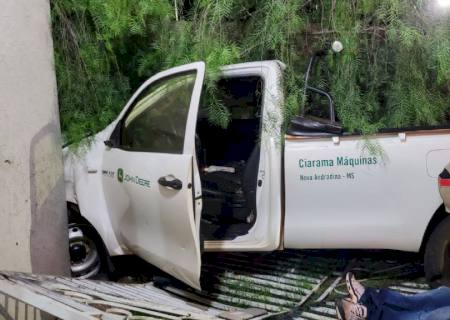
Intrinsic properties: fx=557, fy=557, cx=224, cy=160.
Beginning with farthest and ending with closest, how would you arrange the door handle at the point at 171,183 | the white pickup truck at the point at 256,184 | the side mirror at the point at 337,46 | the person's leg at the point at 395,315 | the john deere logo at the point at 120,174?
the john deere logo at the point at 120,174 → the side mirror at the point at 337,46 → the white pickup truck at the point at 256,184 → the door handle at the point at 171,183 → the person's leg at the point at 395,315

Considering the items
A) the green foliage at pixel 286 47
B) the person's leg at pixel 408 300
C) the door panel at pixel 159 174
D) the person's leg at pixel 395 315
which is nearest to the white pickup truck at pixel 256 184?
the door panel at pixel 159 174

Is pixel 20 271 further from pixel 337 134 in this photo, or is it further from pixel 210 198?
pixel 337 134

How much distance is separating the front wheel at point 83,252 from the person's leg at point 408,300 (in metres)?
2.16

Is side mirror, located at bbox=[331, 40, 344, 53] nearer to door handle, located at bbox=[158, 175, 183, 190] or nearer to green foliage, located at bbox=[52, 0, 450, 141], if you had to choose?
green foliage, located at bbox=[52, 0, 450, 141]

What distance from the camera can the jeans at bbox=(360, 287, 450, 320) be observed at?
114 inches

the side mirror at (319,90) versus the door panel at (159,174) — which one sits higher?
the side mirror at (319,90)

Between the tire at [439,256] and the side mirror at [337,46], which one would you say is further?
the side mirror at [337,46]

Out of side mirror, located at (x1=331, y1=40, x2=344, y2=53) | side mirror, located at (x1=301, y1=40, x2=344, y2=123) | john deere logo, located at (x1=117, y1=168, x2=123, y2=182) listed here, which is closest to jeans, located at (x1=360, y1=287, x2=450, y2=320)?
side mirror, located at (x1=301, y1=40, x2=344, y2=123)

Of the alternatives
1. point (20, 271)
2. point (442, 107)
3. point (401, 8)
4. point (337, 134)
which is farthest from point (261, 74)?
point (20, 271)

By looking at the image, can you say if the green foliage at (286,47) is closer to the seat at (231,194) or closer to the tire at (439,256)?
the seat at (231,194)

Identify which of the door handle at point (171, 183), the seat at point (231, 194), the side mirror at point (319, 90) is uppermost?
the side mirror at point (319, 90)

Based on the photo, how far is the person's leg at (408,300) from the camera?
2.94m

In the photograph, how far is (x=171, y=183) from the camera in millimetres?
3475

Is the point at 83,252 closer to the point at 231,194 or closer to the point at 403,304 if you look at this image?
the point at 231,194
